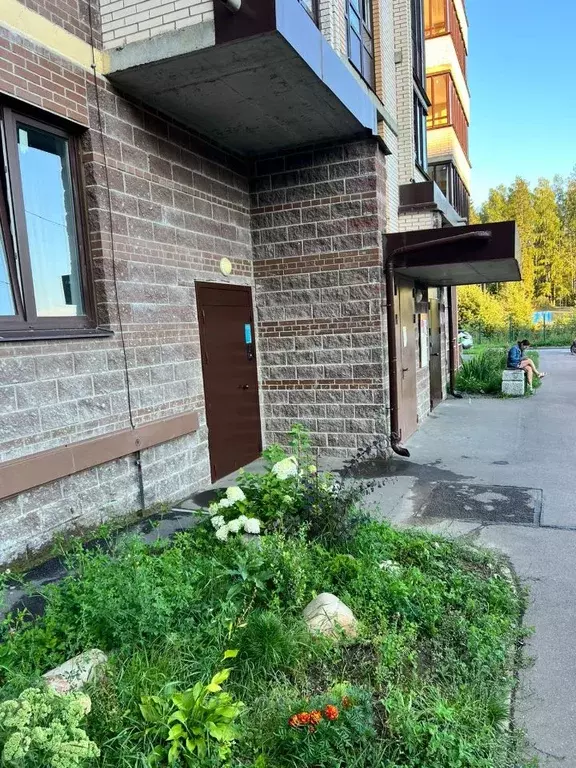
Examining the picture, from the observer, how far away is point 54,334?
15.0 feet

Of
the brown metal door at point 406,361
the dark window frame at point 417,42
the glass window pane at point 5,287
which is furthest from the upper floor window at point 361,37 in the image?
the glass window pane at point 5,287

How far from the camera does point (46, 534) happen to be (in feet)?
14.7

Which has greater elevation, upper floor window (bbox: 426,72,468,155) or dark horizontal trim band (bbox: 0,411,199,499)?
upper floor window (bbox: 426,72,468,155)

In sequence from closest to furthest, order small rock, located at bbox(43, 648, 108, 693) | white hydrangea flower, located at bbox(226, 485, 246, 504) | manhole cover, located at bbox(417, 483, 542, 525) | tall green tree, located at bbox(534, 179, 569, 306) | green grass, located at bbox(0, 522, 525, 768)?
1. green grass, located at bbox(0, 522, 525, 768)
2. small rock, located at bbox(43, 648, 108, 693)
3. white hydrangea flower, located at bbox(226, 485, 246, 504)
4. manhole cover, located at bbox(417, 483, 542, 525)
5. tall green tree, located at bbox(534, 179, 569, 306)

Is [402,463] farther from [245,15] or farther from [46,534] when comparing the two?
[245,15]

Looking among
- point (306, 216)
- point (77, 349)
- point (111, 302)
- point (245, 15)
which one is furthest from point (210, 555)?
point (306, 216)

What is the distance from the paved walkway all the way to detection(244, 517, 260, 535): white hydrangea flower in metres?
1.91

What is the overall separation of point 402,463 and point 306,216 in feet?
12.4

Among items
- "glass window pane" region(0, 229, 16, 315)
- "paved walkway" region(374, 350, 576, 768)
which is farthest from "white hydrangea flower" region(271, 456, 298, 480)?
"glass window pane" region(0, 229, 16, 315)

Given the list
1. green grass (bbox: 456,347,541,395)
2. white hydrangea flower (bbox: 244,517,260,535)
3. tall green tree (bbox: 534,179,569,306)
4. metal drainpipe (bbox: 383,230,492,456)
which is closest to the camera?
white hydrangea flower (bbox: 244,517,260,535)

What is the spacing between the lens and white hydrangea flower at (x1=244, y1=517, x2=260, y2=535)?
3.97 meters

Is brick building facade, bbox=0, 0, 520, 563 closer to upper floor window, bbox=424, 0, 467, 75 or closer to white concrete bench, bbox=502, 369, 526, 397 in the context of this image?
white concrete bench, bbox=502, 369, 526, 397

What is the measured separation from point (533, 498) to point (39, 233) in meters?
5.63

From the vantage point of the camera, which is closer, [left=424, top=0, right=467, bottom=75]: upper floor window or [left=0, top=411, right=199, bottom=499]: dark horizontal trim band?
[left=0, top=411, right=199, bottom=499]: dark horizontal trim band
